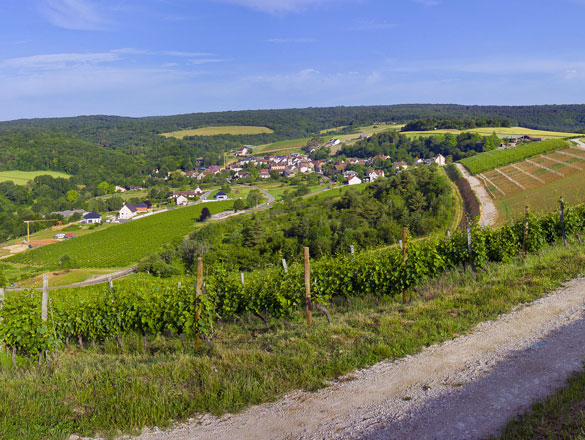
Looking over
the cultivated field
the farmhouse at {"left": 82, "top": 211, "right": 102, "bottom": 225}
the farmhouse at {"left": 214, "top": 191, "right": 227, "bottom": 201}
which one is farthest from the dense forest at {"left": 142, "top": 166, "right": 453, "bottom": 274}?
the farmhouse at {"left": 214, "top": 191, "right": 227, "bottom": 201}

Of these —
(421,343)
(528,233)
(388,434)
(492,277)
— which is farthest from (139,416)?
(528,233)

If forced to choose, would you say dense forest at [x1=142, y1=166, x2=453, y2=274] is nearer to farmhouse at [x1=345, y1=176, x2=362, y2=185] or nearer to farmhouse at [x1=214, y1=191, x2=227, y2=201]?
farmhouse at [x1=214, y1=191, x2=227, y2=201]

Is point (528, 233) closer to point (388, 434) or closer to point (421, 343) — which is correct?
point (421, 343)

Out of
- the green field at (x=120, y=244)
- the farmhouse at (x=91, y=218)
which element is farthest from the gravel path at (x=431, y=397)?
the farmhouse at (x=91, y=218)

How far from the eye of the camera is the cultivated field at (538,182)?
33.4 metres

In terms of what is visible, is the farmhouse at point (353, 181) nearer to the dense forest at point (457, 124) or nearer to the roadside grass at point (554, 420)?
the dense forest at point (457, 124)

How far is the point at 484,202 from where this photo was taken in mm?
39625

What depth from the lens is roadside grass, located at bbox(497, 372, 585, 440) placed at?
402 cm

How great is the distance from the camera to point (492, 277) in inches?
389

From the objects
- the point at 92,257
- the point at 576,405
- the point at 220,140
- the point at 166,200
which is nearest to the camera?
the point at 576,405

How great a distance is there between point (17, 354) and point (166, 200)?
10431 cm

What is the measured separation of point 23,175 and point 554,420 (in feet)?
483

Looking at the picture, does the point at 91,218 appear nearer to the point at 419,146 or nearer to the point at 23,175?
the point at 23,175

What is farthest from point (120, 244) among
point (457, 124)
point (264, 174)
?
point (457, 124)
